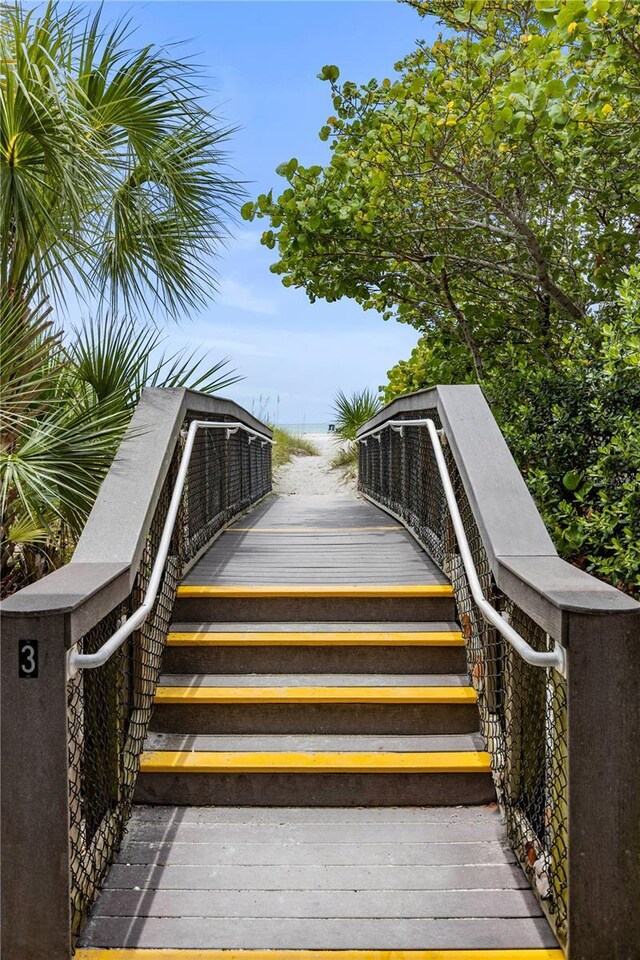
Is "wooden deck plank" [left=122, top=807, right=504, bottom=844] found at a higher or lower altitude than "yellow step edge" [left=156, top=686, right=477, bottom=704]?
lower

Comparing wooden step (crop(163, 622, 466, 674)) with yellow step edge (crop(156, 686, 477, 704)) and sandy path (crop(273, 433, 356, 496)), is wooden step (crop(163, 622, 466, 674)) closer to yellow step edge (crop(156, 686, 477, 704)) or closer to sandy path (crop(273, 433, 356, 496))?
yellow step edge (crop(156, 686, 477, 704))

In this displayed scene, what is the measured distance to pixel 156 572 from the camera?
2385mm

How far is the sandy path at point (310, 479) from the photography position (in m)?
12.3

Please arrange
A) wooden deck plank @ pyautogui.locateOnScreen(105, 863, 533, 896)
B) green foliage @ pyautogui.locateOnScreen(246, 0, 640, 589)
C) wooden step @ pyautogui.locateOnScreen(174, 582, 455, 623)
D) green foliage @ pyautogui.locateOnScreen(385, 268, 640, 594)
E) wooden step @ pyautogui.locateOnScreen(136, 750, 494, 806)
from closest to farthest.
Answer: wooden deck plank @ pyautogui.locateOnScreen(105, 863, 533, 896), wooden step @ pyautogui.locateOnScreen(136, 750, 494, 806), wooden step @ pyautogui.locateOnScreen(174, 582, 455, 623), green foliage @ pyautogui.locateOnScreen(385, 268, 640, 594), green foliage @ pyautogui.locateOnScreen(246, 0, 640, 589)

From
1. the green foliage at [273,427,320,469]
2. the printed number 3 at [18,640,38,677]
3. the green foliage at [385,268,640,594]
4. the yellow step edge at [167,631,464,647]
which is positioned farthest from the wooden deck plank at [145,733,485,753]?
the green foliage at [273,427,320,469]

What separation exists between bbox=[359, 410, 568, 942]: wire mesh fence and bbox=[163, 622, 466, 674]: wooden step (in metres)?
0.15

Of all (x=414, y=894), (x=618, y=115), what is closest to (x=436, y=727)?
(x=414, y=894)

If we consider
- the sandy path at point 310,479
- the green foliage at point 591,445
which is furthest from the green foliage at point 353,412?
the green foliage at point 591,445

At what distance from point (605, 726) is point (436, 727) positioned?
3.67 ft

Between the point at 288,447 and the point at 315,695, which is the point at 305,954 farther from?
the point at 288,447

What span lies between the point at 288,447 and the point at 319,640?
12.5 metres

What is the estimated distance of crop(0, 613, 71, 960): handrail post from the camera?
5.62ft

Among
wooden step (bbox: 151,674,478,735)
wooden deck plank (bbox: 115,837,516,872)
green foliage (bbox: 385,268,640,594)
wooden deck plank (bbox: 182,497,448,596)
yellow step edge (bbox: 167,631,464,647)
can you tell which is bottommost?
wooden deck plank (bbox: 115,837,516,872)

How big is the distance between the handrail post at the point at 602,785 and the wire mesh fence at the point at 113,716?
1287 millimetres
